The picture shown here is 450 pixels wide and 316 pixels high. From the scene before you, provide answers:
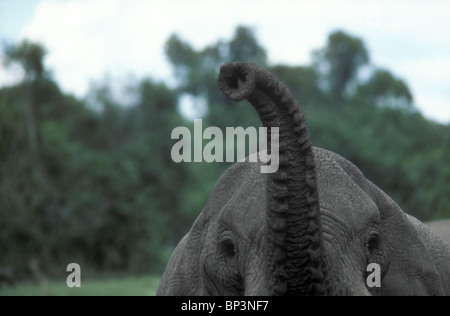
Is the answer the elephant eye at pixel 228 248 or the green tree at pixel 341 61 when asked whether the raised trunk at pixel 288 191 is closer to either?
the elephant eye at pixel 228 248

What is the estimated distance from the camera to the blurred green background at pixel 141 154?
63.4ft

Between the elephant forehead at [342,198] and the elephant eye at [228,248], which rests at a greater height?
the elephant forehead at [342,198]

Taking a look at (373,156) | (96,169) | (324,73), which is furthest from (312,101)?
(96,169)

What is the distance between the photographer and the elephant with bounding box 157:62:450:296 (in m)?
2.79

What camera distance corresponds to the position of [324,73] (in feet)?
221

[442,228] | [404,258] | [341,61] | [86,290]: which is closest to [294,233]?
[404,258]

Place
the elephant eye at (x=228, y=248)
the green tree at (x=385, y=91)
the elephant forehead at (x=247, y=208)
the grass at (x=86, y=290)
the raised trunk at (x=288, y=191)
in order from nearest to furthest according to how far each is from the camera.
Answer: the raised trunk at (x=288, y=191) < the elephant forehead at (x=247, y=208) < the elephant eye at (x=228, y=248) < the grass at (x=86, y=290) < the green tree at (x=385, y=91)

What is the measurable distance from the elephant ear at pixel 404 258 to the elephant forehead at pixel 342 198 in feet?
0.86

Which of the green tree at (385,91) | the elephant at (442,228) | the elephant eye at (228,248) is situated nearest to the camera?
the elephant eye at (228,248)

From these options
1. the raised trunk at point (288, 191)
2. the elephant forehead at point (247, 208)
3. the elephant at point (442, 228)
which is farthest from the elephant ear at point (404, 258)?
the elephant at point (442, 228)

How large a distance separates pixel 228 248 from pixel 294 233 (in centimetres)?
62

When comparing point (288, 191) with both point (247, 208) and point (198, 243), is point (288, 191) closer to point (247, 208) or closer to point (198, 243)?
point (247, 208)
